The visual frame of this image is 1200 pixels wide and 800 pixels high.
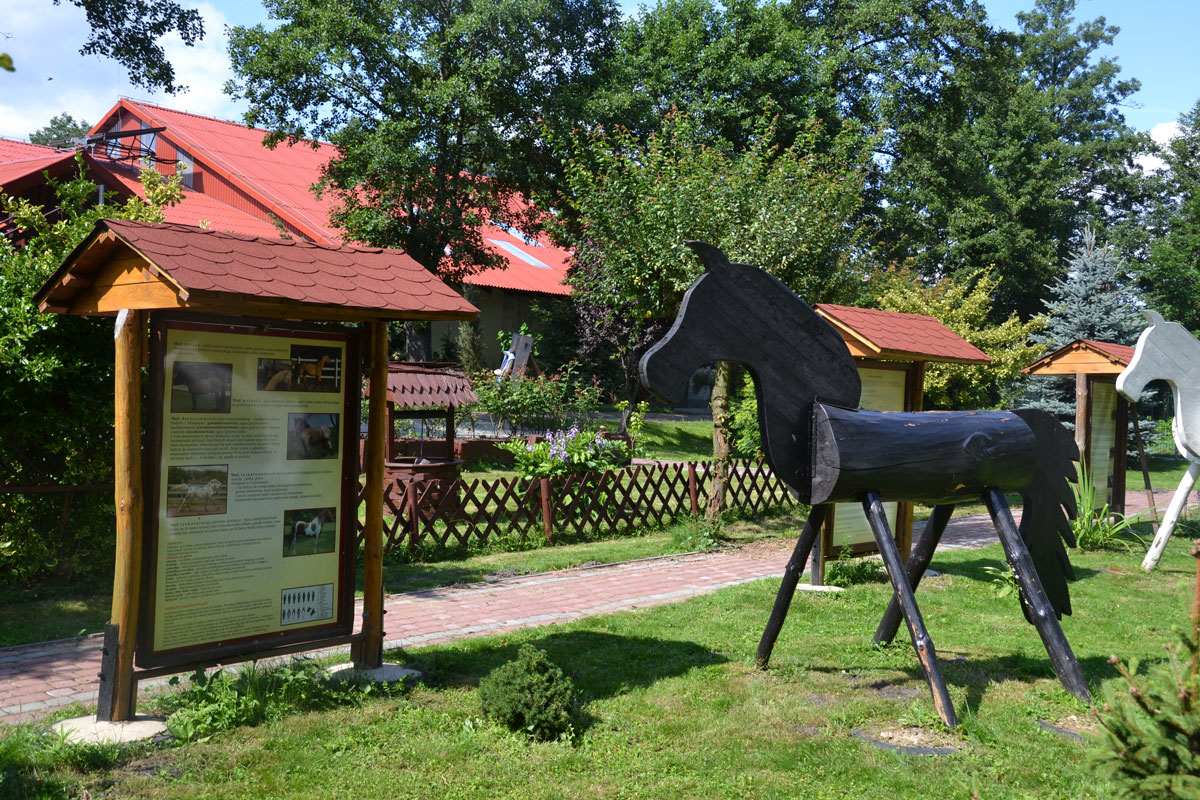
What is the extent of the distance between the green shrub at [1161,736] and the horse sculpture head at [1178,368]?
7739mm

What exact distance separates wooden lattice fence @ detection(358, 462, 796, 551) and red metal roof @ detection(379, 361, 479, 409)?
132cm

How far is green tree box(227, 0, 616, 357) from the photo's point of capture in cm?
1966

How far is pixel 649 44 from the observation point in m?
26.5

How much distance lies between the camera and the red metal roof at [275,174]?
84.6ft

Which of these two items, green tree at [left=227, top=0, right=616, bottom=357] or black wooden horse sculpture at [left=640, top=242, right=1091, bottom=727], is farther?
green tree at [left=227, top=0, right=616, bottom=357]

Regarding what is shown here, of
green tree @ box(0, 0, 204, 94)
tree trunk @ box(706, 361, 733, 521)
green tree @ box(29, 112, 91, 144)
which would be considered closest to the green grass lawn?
tree trunk @ box(706, 361, 733, 521)

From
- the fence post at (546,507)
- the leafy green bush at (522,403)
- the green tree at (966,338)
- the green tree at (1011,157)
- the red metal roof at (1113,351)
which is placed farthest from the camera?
the green tree at (1011,157)

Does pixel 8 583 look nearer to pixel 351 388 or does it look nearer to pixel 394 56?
pixel 351 388

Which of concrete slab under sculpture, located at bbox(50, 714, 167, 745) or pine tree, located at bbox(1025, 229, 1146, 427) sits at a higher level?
pine tree, located at bbox(1025, 229, 1146, 427)

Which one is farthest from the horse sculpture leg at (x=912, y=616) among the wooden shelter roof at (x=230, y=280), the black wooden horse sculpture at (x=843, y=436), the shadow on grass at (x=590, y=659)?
the wooden shelter roof at (x=230, y=280)

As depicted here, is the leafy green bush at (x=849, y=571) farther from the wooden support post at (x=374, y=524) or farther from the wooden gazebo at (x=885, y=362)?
the wooden support post at (x=374, y=524)

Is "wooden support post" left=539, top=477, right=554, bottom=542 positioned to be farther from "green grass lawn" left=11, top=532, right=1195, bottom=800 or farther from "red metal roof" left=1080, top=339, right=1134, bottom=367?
"red metal roof" left=1080, top=339, right=1134, bottom=367

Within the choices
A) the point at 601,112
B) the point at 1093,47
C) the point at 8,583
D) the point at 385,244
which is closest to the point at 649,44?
the point at 601,112

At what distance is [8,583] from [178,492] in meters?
3.89
